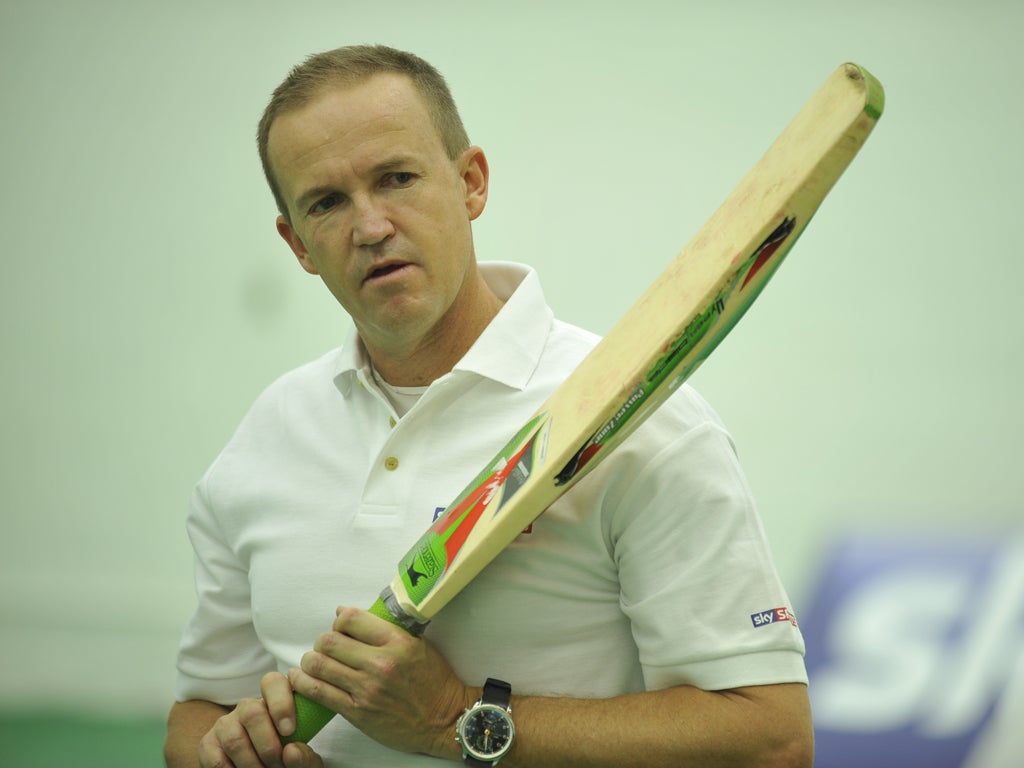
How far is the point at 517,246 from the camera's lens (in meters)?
3.84

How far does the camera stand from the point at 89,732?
11.8ft

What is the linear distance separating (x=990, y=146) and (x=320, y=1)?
2424 mm

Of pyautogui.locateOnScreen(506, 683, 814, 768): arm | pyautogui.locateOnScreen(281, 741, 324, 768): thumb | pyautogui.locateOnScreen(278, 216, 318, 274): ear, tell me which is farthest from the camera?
pyautogui.locateOnScreen(278, 216, 318, 274): ear

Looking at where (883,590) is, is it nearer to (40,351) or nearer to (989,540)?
(989,540)

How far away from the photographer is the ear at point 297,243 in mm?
1427

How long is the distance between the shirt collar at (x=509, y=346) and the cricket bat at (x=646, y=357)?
0.31 ft

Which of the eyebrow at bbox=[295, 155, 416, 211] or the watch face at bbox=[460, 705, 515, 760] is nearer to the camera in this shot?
the watch face at bbox=[460, 705, 515, 760]

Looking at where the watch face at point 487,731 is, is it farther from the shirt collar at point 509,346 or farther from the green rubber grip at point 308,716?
the shirt collar at point 509,346

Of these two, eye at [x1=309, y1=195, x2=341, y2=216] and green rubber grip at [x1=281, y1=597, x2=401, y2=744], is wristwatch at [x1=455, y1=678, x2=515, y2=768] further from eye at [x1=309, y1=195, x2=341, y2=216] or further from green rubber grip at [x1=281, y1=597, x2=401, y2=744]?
eye at [x1=309, y1=195, x2=341, y2=216]

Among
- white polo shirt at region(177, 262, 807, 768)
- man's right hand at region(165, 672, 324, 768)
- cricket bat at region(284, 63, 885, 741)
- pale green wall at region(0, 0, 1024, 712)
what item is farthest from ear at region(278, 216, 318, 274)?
pale green wall at region(0, 0, 1024, 712)

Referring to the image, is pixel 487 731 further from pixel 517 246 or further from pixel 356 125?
pixel 517 246

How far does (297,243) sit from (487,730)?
68 cm

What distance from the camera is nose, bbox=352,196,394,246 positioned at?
49.5 inches

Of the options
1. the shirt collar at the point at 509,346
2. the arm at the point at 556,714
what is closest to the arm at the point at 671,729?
the arm at the point at 556,714
